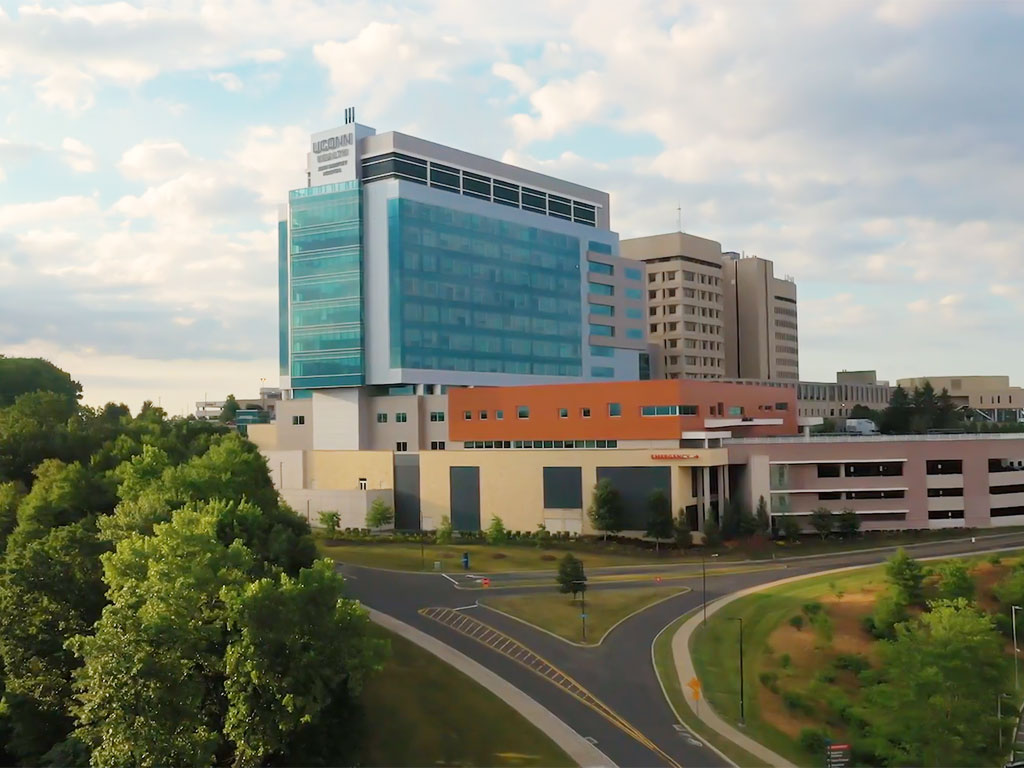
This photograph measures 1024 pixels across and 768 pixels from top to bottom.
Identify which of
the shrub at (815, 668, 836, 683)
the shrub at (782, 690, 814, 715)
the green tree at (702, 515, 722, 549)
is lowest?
the shrub at (782, 690, 814, 715)

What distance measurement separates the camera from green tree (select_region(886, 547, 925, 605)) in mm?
69750

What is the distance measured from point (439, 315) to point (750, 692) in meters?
69.7

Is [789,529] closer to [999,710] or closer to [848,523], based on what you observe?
[848,523]

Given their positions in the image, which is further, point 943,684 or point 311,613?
point 943,684

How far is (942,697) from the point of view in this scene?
52188 mm

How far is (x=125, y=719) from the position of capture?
1682 inches

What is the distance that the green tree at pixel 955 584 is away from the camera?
234ft

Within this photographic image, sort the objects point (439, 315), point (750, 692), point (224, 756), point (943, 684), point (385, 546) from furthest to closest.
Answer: point (439, 315) → point (385, 546) → point (750, 692) → point (943, 684) → point (224, 756)

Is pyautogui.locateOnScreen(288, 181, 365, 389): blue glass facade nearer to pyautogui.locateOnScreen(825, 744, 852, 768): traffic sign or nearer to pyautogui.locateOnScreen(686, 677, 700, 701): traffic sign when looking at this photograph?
pyautogui.locateOnScreen(686, 677, 700, 701): traffic sign

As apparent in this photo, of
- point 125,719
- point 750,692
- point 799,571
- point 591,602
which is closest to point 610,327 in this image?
point 799,571

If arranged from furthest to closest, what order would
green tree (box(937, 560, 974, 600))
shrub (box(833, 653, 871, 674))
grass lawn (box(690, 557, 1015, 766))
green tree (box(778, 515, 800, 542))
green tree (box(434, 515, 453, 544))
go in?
green tree (box(434, 515, 453, 544)), green tree (box(778, 515, 800, 542)), green tree (box(937, 560, 974, 600)), shrub (box(833, 653, 871, 674)), grass lawn (box(690, 557, 1015, 766))

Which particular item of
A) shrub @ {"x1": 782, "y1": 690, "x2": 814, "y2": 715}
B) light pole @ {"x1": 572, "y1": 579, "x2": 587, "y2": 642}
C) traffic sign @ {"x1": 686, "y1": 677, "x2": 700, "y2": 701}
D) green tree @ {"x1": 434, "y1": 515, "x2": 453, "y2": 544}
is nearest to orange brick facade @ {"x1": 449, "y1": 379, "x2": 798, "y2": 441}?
green tree @ {"x1": 434, "y1": 515, "x2": 453, "y2": 544}

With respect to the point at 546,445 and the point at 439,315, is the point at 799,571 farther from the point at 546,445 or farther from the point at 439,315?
the point at 439,315

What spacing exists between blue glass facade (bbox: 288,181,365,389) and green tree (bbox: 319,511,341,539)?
17489mm
